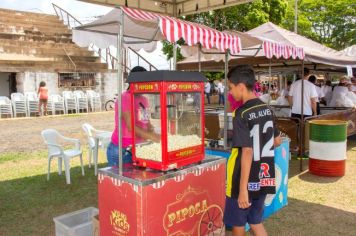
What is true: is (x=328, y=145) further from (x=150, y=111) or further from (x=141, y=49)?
(x=150, y=111)

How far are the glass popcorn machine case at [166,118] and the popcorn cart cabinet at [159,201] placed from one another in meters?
0.13

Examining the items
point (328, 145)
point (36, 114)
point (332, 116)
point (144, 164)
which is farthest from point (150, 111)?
point (36, 114)

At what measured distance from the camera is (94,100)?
1880 cm

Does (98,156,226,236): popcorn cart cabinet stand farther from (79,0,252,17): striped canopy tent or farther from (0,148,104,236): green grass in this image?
(79,0,252,17): striped canopy tent

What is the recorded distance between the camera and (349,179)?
6219 mm

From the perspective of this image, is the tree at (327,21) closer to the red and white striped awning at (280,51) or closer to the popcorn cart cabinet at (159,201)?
the red and white striped awning at (280,51)

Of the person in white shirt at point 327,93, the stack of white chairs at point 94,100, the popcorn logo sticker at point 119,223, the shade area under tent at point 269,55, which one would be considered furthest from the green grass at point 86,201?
the stack of white chairs at point 94,100

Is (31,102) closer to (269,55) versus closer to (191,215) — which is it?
(269,55)

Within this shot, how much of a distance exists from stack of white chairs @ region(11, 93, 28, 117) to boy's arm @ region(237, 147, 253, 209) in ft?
50.0

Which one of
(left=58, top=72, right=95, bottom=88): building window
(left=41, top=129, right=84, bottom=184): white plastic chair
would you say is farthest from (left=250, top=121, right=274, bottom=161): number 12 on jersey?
(left=58, top=72, right=95, bottom=88): building window

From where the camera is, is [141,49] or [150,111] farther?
[141,49]

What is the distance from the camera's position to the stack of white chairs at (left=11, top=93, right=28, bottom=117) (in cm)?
1567

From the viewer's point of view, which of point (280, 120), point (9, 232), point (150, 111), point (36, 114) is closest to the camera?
point (150, 111)

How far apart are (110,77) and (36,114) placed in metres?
5.21
